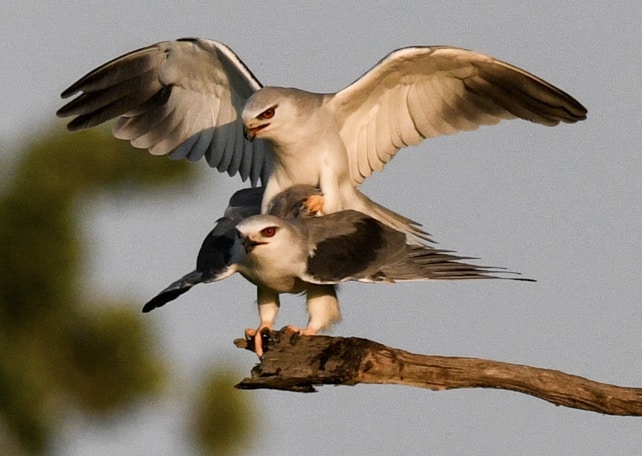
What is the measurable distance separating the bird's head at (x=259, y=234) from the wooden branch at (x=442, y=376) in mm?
838

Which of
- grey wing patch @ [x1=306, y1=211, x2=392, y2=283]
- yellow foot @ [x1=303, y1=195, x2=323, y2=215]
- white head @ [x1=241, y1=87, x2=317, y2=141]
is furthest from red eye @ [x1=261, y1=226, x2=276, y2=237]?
white head @ [x1=241, y1=87, x2=317, y2=141]

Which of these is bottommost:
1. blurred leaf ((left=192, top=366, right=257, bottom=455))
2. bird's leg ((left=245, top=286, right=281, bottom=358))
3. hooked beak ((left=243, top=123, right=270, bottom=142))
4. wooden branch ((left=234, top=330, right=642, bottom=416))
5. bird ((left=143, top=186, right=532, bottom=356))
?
blurred leaf ((left=192, top=366, right=257, bottom=455))

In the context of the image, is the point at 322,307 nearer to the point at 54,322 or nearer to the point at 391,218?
the point at 391,218

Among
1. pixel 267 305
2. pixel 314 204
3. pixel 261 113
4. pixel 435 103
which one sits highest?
pixel 435 103

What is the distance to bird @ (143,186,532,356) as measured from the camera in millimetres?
9406

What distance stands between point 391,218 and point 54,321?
18.5ft

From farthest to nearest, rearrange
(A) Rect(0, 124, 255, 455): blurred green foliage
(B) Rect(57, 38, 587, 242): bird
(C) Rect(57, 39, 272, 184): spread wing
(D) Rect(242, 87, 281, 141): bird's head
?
(A) Rect(0, 124, 255, 455): blurred green foliage < (C) Rect(57, 39, 272, 184): spread wing < (B) Rect(57, 38, 587, 242): bird < (D) Rect(242, 87, 281, 141): bird's head

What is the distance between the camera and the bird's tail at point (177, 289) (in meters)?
9.67

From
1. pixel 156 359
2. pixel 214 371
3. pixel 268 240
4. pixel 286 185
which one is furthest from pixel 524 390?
pixel 156 359

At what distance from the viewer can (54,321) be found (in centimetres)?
1570

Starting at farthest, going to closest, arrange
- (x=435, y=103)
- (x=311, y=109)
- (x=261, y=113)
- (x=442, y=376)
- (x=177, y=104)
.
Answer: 1. (x=177, y=104)
2. (x=435, y=103)
3. (x=311, y=109)
4. (x=261, y=113)
5. (x=442, y=376)

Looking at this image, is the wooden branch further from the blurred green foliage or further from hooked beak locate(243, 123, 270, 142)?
the blurred green foliage

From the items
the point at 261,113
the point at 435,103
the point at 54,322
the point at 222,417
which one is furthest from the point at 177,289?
the point at 54,322

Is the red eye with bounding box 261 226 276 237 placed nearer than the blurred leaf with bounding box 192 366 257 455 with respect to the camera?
Yes
